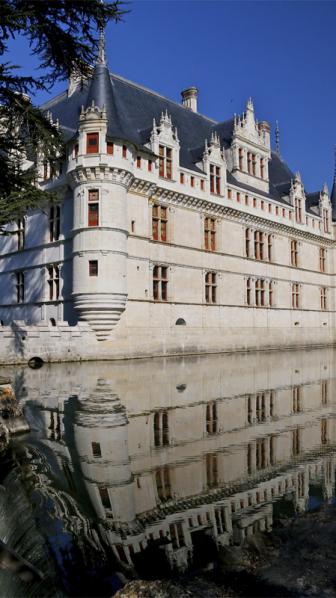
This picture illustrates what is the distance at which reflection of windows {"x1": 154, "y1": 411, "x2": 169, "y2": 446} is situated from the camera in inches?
259

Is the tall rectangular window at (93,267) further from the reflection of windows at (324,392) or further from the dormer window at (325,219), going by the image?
the dormer window at (325,219)

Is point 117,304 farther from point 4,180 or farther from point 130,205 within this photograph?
point 4,180

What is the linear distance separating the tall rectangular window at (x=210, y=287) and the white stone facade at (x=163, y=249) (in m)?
0.06

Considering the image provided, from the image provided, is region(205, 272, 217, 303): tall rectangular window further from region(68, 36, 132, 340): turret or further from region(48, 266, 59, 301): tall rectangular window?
region(48, 266, 59, 301): tall rectangular window

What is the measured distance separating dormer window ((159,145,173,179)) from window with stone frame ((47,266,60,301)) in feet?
23.8

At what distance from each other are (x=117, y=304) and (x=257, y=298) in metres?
12.5

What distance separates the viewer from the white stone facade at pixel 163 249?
65.4ft

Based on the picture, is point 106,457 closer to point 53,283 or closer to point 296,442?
point 296,442

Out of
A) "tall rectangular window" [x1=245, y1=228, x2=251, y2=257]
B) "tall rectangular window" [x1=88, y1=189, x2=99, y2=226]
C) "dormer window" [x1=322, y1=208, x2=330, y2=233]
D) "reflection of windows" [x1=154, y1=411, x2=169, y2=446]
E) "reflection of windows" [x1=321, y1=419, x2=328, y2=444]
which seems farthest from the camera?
"dormer window" [x1=322, y1=208, x2=330, y2=233]

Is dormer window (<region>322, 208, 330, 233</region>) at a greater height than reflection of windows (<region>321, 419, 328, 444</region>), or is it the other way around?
dormer window (<region>322, 208, 330, 233</region>)

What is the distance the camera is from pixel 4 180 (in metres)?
10.5

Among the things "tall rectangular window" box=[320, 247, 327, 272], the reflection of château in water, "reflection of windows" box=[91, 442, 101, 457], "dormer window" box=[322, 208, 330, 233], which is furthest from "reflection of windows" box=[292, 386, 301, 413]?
"dormer window" box=[322, 208, 330, 233]

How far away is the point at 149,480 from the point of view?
5062 mm

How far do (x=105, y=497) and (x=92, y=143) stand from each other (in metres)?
17.9
